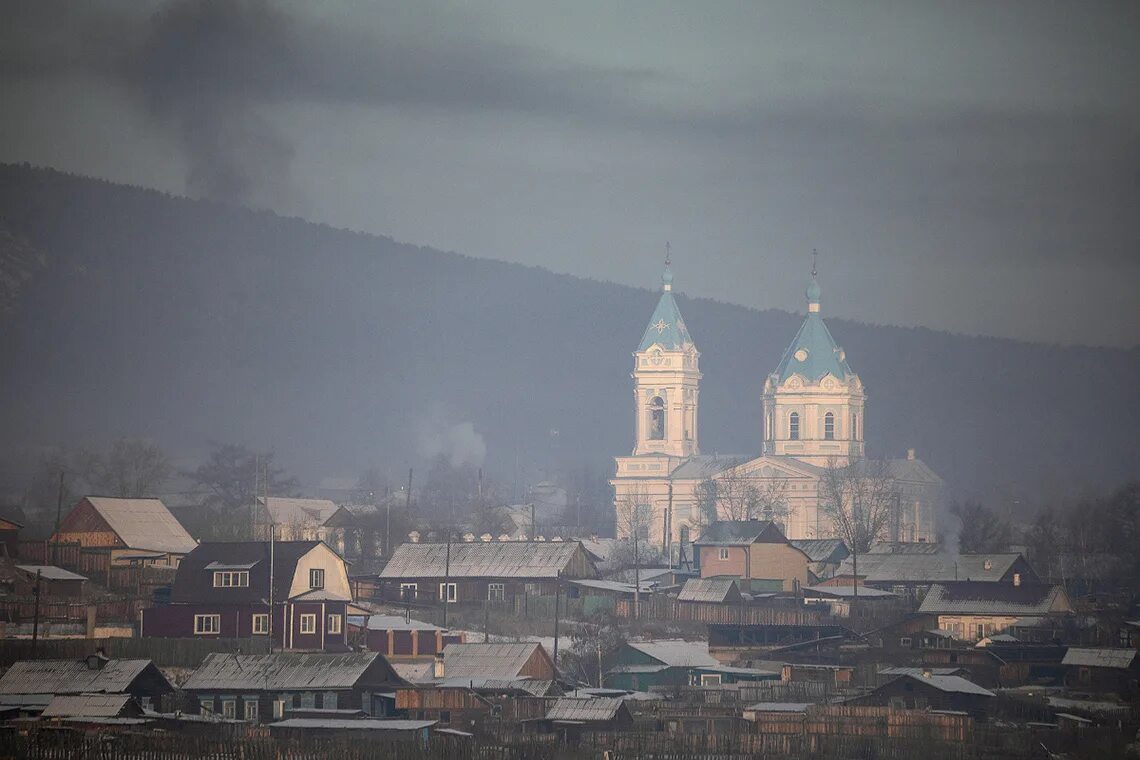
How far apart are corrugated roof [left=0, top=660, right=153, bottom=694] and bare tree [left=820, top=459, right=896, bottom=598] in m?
58.8

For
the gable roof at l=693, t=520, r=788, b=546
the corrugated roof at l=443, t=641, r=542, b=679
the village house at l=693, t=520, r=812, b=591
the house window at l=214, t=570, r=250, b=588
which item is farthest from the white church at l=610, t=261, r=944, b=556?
the corrugated roof at l=443, t=641, r=542, b=679

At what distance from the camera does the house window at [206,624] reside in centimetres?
7481

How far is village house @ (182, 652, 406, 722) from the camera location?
6144 cm

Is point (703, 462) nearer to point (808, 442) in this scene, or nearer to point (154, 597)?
point (808, 442)

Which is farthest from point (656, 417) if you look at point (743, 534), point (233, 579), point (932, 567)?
point (233, 579)

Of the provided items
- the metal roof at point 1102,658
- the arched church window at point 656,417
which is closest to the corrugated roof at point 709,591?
the metal roof at point 1102,658

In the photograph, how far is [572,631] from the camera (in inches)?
3278

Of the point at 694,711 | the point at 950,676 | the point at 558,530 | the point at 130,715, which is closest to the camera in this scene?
the point at 130,715

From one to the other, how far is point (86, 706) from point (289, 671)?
5.95m

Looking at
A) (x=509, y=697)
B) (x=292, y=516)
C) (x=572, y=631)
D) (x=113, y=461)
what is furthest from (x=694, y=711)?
(x=113, y=461)

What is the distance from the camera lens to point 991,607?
286 ft

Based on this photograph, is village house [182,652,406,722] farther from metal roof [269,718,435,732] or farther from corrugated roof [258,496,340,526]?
corrugated roof [258,496,340,526]

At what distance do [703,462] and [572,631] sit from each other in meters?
72.4

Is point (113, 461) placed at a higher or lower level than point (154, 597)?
higher
